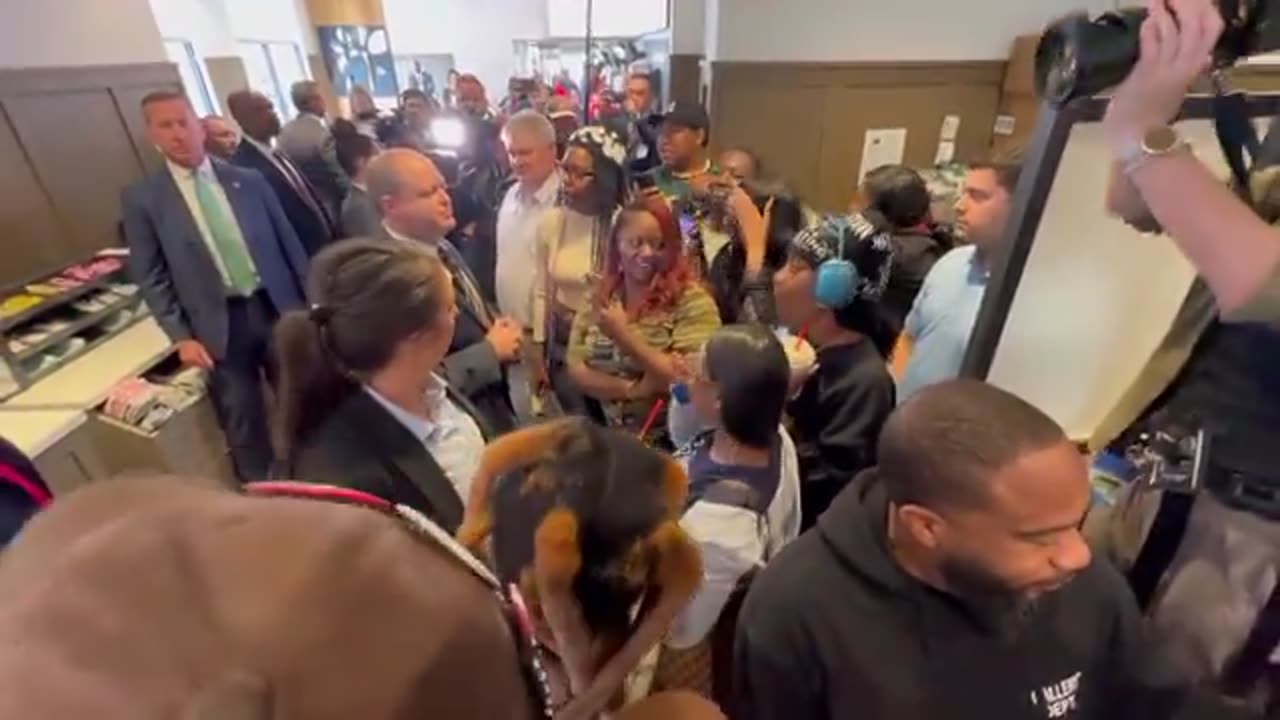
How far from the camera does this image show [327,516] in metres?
0.37

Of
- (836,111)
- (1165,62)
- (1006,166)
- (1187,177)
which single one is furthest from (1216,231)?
(836,111)

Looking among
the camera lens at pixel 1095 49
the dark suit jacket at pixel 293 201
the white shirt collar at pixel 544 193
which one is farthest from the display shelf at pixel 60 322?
the camera lens at pixel 1095 49

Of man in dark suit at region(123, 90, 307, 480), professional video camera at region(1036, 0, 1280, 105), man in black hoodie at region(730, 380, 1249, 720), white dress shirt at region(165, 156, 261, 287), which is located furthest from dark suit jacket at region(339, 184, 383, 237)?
professional video camera at region(1036, 0, 1280, 105)

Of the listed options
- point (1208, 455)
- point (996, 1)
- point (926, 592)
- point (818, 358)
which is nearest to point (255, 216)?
point (818, 358)

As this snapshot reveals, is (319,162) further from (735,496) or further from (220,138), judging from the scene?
(735,496)

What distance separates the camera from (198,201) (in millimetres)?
2381

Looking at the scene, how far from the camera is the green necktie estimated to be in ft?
7.85

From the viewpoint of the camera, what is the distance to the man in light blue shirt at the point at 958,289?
163 cm

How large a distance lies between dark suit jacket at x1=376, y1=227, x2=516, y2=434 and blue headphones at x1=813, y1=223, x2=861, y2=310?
752 mm

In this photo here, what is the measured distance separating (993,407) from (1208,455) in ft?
1.01

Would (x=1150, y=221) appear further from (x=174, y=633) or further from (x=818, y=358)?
(x=174, y=633)

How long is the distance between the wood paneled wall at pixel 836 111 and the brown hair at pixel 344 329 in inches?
104

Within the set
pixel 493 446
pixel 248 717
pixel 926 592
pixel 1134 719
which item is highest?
pixel 248 717

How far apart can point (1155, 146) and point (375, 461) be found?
1.02 metres
